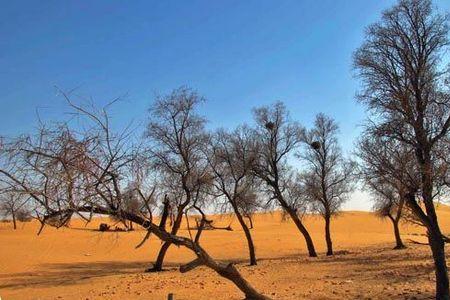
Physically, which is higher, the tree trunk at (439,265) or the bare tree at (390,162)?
the bare tree at (390,162)

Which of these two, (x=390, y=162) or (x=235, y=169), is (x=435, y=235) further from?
(x=235, y=169)

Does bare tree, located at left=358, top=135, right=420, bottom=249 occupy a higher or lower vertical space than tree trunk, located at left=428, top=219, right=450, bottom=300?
higher

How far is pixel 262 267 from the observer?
2727 cm

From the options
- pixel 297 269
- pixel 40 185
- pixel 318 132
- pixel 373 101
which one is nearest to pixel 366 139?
pixel 373 101

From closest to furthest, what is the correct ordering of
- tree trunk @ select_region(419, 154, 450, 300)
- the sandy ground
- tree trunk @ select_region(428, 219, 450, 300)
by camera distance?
tree trunk @ select_region(419, 154, 450, 300) < tree trunk @ select_region(428, 219, 450, 300) < the sandy ground

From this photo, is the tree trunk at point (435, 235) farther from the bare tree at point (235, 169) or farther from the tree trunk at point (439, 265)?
the bare tree at point (235, 169)

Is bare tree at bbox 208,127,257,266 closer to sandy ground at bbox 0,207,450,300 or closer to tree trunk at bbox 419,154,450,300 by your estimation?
sandy ground at bbox 0,207,450,300

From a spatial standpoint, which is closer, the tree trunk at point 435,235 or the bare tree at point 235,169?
the tree trunk at point 435,235

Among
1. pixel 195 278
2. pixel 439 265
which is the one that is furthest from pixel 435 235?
pixel 195 278

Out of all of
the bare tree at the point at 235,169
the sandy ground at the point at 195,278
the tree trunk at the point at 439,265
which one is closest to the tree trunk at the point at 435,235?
the tree trunk at the point at 439,265

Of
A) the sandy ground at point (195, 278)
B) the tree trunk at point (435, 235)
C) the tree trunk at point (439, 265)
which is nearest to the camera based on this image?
the tree trunk at point (435, 235)

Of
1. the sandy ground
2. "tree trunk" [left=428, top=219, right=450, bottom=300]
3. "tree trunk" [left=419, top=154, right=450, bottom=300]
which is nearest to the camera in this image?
"tree trunk" [left=419, top=154, right=450, bottom=300]

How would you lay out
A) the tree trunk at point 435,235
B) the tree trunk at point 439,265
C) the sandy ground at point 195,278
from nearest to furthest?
the tree trunk at point 435,235, the tree trunk at point 439,265, the sandy ground at point 195,278

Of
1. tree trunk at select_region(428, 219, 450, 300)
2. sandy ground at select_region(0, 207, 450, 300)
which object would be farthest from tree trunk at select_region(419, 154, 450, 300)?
sandy ground at select_region(0, 207, 450, 300)
